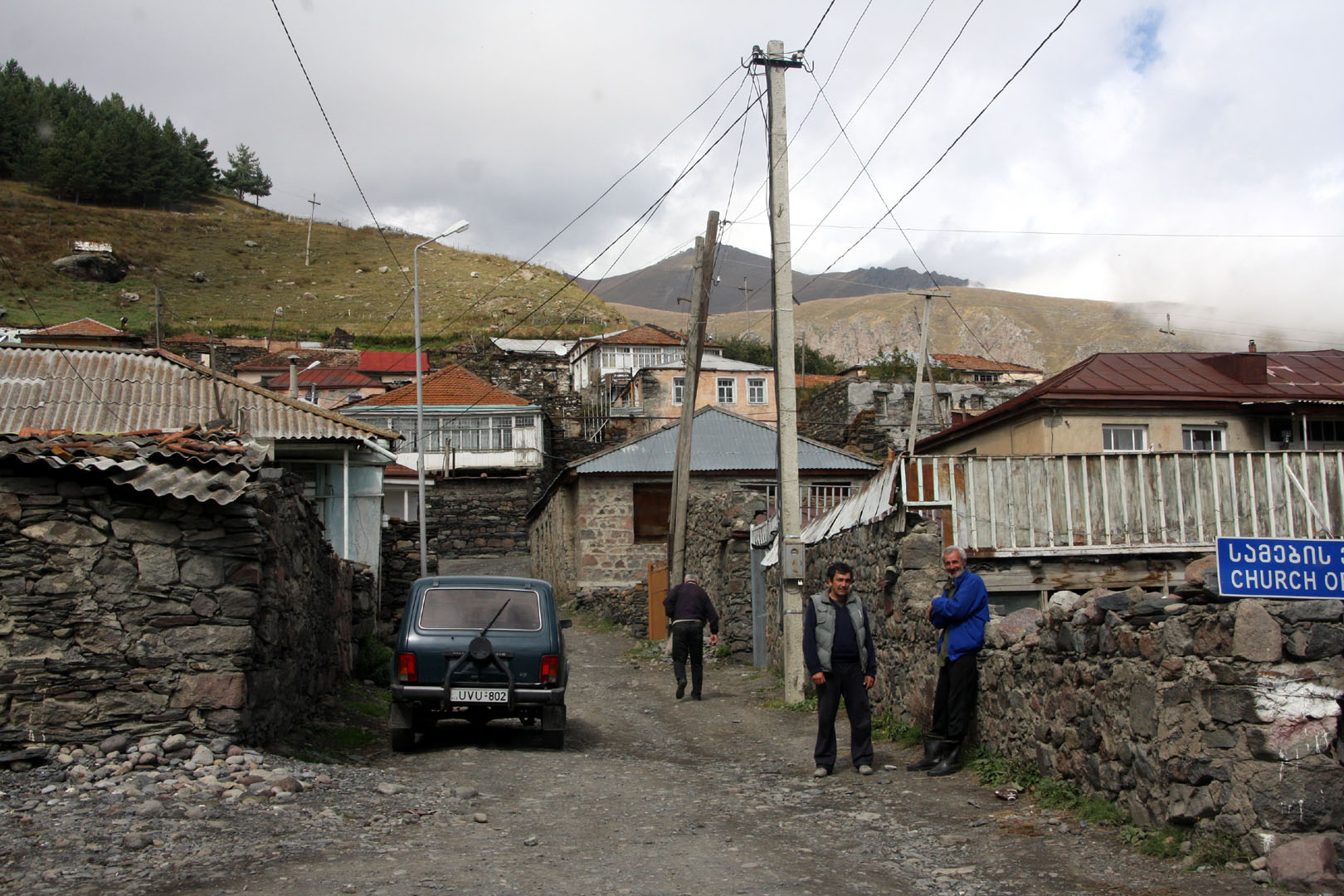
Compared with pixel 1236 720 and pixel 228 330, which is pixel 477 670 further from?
pixel 228 330

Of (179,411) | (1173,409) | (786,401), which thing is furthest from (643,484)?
(786,401)

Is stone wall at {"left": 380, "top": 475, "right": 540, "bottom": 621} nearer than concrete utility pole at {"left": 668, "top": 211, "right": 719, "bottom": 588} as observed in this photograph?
No

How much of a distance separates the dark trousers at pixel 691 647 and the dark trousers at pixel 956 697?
6.49 meters

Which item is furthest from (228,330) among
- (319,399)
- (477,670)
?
(477,670)

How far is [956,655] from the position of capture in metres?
8.77

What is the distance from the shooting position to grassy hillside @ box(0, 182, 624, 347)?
2844 inches

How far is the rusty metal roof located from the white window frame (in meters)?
41.6

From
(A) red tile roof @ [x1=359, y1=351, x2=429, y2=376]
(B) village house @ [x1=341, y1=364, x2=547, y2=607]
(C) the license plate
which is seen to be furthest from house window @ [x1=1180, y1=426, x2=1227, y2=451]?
(A) red tile roof @ [x1=359, y1=351, x2=429, y2=376]

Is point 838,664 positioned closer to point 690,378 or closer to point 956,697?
point 956,697

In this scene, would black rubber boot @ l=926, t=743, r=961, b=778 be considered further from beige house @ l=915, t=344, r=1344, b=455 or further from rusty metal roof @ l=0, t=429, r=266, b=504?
beige house @ l=915, t=344, r=1344, b=455

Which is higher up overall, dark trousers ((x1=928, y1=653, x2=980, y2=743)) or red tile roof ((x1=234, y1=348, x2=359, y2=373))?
red tile roof ((x1=234, y1=348, x2=359, y2=373))

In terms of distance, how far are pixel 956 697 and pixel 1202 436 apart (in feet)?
47.6

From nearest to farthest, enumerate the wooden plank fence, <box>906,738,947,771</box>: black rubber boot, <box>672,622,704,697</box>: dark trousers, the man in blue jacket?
the man in blue jacket < <box>906,738,947,771</box>: black rubber boot < the wooden plank fence < <box>672,622,704,697</box>: dark trousers

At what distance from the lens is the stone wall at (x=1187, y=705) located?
5.42m
